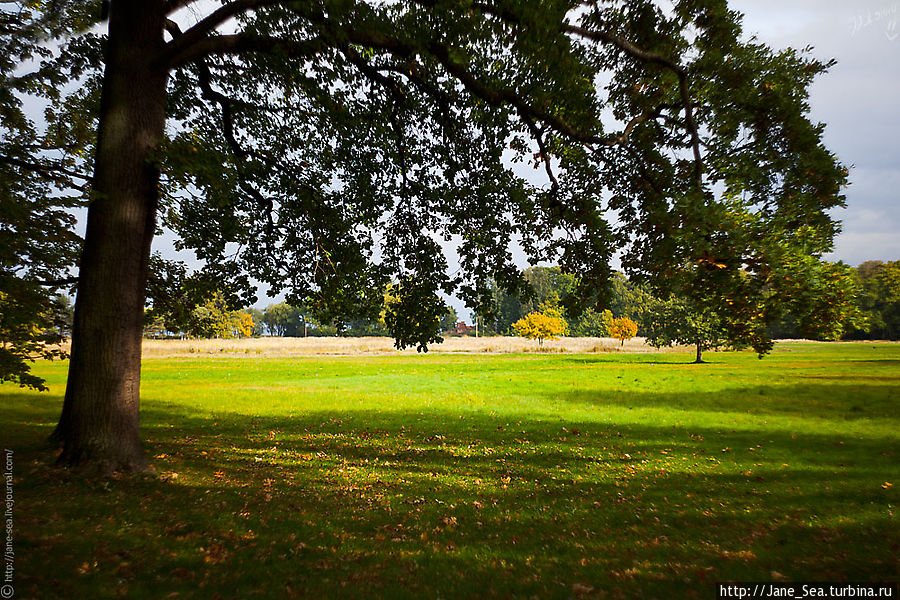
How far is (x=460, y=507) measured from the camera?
7289 mm

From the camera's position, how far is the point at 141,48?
738cm

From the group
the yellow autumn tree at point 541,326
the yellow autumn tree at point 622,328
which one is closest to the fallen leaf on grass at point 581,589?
the yellow autumn tree at point 541,326

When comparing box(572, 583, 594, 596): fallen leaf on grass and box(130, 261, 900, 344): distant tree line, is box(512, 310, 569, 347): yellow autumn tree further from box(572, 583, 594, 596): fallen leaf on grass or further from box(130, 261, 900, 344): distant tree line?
box(572, 583, 594, 596): fallen leaf on grass

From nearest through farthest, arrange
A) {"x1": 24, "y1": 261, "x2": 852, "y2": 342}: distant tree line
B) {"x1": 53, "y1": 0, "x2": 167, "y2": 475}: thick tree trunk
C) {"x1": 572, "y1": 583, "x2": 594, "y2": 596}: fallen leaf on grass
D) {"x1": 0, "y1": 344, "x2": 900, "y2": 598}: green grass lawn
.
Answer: {"x1": 572, "y1": 583, "x2": 594, "y2": 596}: fallen leaf on grass → {"x1": 0, "y1": 344, "x2": 900, "y2": 598}: green grass lawn → {"x1": 53, "y1": 0, "x2": 167, "y2": 475}: thick tree trunk → {"x1": 24, "y1": 261, "x2": 852, "y2": 342}: distant tree line

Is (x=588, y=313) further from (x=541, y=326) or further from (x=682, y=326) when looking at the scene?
(x=682, y=326)

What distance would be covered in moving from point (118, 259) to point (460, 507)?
25.6 ft

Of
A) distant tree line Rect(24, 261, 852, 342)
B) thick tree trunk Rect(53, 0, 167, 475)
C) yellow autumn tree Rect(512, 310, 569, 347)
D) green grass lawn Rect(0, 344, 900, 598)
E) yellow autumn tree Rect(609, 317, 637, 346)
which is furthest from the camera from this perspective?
yellow autumn tree Rect(609, 317, 637, 346)

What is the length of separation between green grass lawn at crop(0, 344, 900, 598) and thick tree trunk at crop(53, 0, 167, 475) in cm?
78

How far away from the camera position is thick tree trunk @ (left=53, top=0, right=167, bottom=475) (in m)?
6.86

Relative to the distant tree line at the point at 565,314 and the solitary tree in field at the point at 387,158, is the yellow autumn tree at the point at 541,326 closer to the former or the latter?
the distant tree line at the point at 565,314

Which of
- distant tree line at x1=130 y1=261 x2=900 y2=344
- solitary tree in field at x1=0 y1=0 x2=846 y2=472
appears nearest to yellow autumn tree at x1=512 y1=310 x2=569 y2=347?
distant tree line at x1=130 y1=261 x2=900 y2=344

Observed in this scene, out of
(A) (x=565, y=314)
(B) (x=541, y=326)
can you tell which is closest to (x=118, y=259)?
(A) (x=565, y=314)

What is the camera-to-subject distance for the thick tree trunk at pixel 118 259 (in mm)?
6863

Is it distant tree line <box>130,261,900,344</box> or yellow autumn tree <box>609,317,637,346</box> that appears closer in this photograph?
distant tree line <box>130,261,900,344</box>
